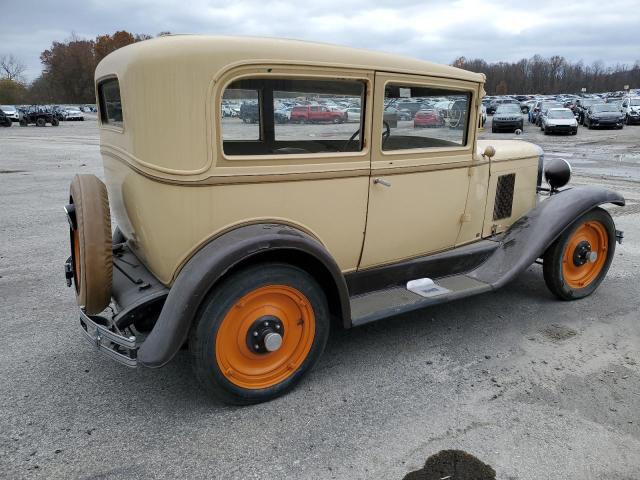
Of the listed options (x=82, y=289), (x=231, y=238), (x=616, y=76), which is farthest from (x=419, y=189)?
(x=616, y=76)

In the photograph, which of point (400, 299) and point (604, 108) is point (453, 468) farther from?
point (604, 108)

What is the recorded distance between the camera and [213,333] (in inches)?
99.7

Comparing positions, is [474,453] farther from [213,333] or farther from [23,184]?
[23,184]

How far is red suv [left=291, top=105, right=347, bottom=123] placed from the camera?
9.80 ft

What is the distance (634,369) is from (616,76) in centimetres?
11440

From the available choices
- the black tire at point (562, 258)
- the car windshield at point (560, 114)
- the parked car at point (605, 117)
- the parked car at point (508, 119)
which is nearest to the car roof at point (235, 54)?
the black tire at point (562, 258)

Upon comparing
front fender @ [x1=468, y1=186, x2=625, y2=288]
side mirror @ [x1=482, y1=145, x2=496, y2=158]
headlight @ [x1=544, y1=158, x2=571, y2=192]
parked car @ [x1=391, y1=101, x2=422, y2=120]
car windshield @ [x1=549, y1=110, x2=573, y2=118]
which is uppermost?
parked car @ [x1=391, y1=101, x2=422, y2=120]

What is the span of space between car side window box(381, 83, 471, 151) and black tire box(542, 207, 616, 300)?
1174 millimetres

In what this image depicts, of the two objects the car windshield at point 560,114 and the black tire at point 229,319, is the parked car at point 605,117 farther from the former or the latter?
the black tire at point 229,319

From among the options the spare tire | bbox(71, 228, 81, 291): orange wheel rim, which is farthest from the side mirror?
bbox(71, 228, 81, 291): orange wheel rim

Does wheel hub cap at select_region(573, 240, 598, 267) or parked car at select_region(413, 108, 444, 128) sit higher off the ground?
parked car at select_region(413, 108, 444, 128)

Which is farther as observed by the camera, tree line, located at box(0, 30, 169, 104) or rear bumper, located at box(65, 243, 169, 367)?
tree line, located at box(0, 30, 169, 104)

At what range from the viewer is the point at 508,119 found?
78.1ft

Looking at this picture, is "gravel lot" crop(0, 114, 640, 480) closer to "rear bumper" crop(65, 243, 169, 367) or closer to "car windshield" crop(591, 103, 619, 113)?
"rear bumper" crop(65, 243, 169, 367)
